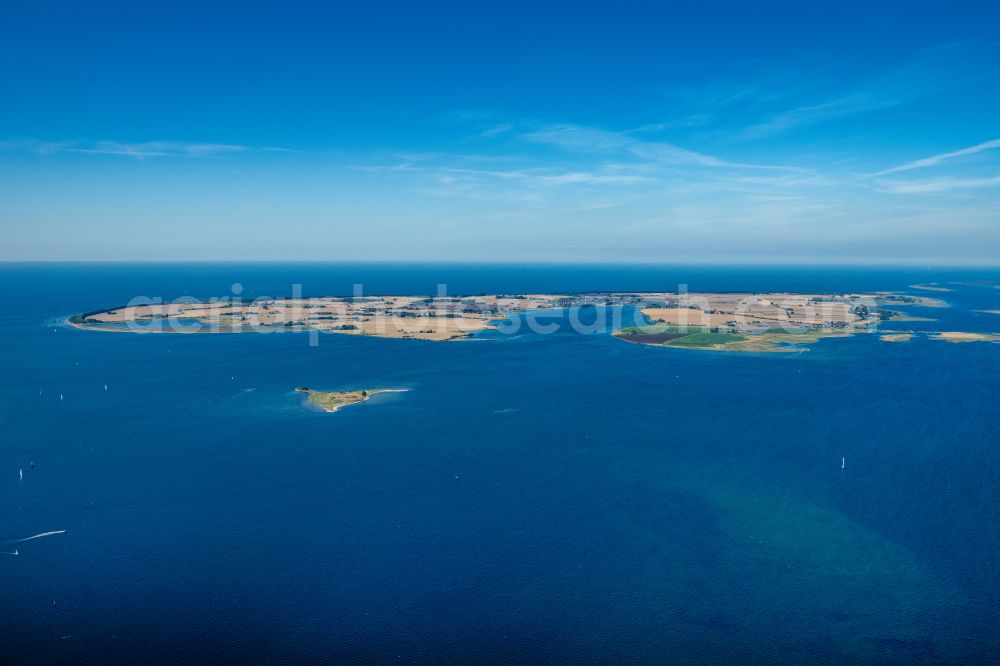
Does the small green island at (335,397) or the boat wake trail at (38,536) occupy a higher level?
the small green island at (335,397)

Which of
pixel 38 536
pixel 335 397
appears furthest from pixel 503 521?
pixel 335 397

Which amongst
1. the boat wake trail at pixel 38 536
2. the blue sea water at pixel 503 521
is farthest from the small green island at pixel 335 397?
the boat wake trail at pixel 38 536

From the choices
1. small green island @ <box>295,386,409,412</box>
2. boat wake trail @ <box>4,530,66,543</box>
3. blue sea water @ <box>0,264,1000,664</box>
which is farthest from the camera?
small green island @ <box>295,386,409,412</box>

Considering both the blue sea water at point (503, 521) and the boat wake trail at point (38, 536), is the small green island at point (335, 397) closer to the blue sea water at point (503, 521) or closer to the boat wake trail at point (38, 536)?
the blue sea water at point (503, 521)

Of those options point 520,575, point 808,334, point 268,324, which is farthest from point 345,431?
point 808,334

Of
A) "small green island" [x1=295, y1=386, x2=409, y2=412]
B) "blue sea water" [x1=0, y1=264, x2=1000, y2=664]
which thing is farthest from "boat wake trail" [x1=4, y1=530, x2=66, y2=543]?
"small green island" [x1=295, y1=386, x2=409, y2=412]

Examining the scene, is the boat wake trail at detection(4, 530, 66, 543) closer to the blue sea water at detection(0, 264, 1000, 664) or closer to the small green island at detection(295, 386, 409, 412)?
the blue sea water at detection(0, 264, 1000, 664)
